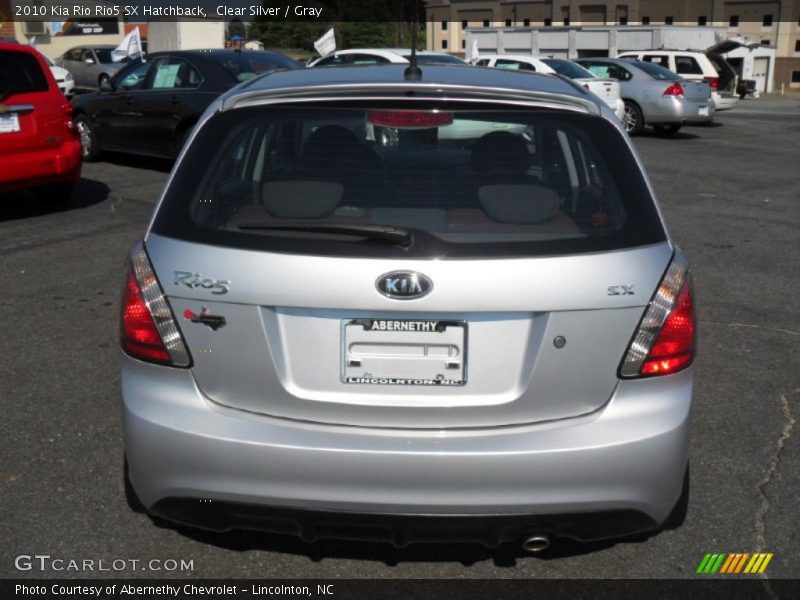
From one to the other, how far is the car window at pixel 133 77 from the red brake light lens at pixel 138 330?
35.0 feet

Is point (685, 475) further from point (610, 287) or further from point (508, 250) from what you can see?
point (508, 250)

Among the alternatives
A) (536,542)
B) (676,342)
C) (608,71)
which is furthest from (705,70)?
(536,542)

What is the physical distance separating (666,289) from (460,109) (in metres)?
0.81

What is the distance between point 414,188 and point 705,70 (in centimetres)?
2418

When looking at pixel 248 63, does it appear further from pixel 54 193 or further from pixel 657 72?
pixel 657 72

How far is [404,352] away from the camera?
276 centimetres

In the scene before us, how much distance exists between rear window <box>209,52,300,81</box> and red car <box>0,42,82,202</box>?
295 centimetres

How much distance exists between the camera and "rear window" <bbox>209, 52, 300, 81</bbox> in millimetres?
12367

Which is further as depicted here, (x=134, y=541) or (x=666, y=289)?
(x=134, y=541)

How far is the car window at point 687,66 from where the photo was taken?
1000 inches

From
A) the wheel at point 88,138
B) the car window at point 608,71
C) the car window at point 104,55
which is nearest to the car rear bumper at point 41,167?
the wheel at point 88,138

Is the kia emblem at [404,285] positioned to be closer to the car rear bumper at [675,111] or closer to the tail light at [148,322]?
the tail light at [148,322]
